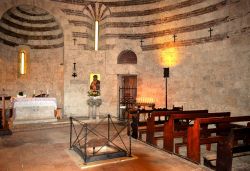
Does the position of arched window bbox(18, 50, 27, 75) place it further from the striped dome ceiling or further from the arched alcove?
the striped dome ceiling

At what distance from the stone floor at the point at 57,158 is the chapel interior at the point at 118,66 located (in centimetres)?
10

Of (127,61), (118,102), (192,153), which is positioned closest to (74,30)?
(127,61)

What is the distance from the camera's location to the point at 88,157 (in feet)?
19.1

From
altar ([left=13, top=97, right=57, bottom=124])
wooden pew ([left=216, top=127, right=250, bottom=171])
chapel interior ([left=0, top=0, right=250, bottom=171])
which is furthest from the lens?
altar ([left=13, top=97, right=57, bottom=124])

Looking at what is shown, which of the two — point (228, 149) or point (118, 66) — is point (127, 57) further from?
point (228, 149)

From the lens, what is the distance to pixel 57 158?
6.19m

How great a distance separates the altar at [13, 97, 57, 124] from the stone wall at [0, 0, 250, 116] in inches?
58.8

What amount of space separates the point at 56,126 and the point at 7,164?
17.2 feet

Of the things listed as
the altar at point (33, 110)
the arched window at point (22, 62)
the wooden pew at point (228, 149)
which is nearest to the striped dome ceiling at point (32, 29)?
the arched window at point (22, 62)

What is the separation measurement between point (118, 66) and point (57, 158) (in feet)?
27.6

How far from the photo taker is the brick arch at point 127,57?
14.2m

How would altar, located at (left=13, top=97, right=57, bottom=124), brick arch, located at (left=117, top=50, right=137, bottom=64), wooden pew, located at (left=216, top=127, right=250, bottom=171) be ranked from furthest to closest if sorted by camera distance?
brick arch, located at (left=117, top=50, right=137, bottom=64), altar, located at (left=13, top=97, right=57, bottom=124), wooden pew, located at (left=216, top=127, right=250, bottom=171)

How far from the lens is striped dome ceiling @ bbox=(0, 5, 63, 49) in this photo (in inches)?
544

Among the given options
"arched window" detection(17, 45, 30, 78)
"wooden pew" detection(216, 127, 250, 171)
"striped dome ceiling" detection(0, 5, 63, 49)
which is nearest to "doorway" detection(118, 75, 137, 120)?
"striped dome ceiling" detection(0, 5, 63, 49)
